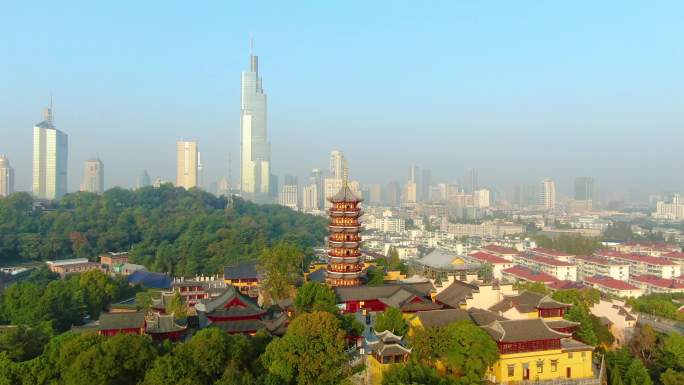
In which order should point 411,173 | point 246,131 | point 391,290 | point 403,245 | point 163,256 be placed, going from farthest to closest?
1. point 411,173
2. point 246,131
3. point 403,245
4. point 163,256
5. point 391,290

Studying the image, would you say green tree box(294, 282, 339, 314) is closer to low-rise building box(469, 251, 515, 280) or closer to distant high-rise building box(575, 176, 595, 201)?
low-rise building box(469, 251, 515, 280)

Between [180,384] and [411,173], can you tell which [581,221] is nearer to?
[411,173]

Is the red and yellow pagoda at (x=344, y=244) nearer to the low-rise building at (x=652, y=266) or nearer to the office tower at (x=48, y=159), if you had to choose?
the low-rise building at (x=652, y=266)

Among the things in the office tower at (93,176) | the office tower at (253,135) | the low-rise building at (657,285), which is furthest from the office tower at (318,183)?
the low-rise building at (657,285)

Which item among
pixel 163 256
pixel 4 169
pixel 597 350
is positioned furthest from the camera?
pixel 4 169

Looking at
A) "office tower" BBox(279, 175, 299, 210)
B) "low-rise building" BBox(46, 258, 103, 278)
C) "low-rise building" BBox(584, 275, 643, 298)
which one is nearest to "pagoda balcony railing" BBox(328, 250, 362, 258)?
"low-rise building" BBox(584, 275, 643, 298)

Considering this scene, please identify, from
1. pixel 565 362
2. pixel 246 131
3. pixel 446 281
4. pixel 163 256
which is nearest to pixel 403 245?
pixel 163 256
